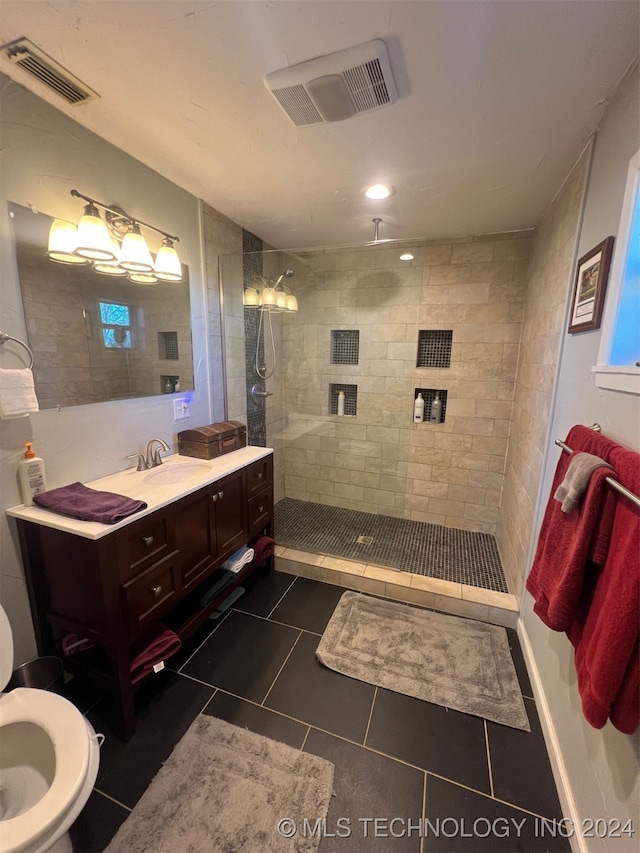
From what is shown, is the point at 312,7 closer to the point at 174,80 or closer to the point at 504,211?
the point at 174,80

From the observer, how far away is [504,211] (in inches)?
82.4

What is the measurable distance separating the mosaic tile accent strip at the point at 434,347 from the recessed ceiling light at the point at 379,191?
44.1 inches

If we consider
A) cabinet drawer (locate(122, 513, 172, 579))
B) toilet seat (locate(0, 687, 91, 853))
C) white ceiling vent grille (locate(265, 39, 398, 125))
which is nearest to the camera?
toilet seat (locate(0, 687, 91, 853))

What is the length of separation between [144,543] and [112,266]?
4.14 feet

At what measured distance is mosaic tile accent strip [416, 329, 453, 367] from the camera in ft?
9.08

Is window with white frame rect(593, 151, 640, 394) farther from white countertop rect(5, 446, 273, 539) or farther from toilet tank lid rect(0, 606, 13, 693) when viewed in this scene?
toilet tank lid rect(0, 606, 13, 693)

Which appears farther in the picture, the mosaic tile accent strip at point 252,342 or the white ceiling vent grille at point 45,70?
the mosaic tile accent strip at point 252,342

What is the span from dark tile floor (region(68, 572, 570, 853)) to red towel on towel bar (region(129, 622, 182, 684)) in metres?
0.24

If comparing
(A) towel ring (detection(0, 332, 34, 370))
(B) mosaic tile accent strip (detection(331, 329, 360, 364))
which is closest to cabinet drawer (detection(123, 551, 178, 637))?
(A) towel ring (detection(0, 332, 34, 370))

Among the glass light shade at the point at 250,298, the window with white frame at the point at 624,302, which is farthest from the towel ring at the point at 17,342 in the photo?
the window with white frame at the point at 624,302

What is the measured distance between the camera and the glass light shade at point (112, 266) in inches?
59.2

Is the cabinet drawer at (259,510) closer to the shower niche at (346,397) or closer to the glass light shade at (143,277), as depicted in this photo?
the shower niche at (346,397)

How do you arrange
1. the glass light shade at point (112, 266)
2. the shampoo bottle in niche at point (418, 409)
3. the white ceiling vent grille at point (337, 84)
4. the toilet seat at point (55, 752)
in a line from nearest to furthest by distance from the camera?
the toilet seat at point (55, 752) → the white ceiling vent grille at point (337, 84) → the glass light shade at point (112, 266) → the shampoo bottle in niche at point (418, 409)

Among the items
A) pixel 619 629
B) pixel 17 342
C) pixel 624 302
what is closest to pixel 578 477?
pixel 619 629
